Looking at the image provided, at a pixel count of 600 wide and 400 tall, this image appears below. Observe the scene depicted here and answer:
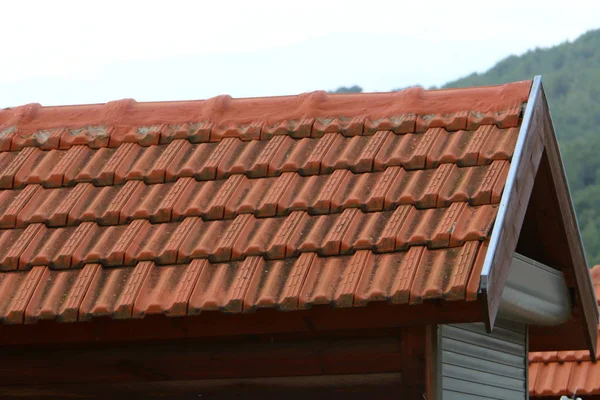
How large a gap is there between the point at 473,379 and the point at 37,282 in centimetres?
245

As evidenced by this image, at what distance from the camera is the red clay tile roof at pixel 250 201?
5266mm

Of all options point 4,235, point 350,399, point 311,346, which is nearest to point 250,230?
point 311,346

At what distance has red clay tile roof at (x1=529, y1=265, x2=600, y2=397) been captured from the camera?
11.1 metres

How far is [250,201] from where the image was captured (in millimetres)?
5969

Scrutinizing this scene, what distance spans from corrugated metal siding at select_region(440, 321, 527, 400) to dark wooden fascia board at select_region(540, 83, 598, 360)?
44 cm

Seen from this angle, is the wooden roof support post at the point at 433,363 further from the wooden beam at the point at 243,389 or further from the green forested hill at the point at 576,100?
the green forested hill at the point at 576,100

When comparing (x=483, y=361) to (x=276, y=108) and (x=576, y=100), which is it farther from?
(x=576, y=100)

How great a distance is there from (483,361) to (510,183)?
4.36ft

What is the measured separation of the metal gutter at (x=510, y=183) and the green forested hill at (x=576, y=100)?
51.3 m

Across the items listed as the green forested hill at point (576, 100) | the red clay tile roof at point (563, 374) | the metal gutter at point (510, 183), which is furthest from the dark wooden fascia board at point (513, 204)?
the green forested hill at point (576, 100)

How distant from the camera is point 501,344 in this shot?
6645 mm

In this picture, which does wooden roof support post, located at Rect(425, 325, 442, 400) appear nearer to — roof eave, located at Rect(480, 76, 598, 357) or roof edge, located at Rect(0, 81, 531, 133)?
roof eave, located at Rect(480, 76, 598, 357)

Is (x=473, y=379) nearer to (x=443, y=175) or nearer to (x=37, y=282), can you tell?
(x=443, y=175)

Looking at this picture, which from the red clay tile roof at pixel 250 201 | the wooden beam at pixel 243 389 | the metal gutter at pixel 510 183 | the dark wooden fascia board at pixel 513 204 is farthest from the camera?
the wooden beam at pixel 243 389
